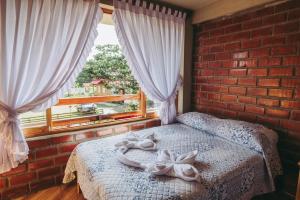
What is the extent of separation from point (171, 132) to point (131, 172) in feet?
3.19

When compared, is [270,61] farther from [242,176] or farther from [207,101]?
[242,176]

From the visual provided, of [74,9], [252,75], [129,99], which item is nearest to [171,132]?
[129,99]

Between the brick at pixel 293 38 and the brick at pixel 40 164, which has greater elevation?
the brick at pixel 293 38

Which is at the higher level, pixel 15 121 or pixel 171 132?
pixel 15 121

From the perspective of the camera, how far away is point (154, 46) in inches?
94.8

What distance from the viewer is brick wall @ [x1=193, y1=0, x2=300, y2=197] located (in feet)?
6.01

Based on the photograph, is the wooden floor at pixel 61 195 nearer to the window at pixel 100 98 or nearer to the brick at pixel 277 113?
the window at pixel 100 98

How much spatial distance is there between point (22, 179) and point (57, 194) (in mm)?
377

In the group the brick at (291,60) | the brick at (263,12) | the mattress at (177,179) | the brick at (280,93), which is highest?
the brick at (263,12)

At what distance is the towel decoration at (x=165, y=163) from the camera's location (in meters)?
1.29

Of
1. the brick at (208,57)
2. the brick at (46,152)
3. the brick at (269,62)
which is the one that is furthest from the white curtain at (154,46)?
the brick at (46,152)

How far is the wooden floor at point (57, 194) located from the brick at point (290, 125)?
2134 mm

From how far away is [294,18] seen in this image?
1.79 m

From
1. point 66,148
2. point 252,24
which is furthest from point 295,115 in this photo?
point 66,148
